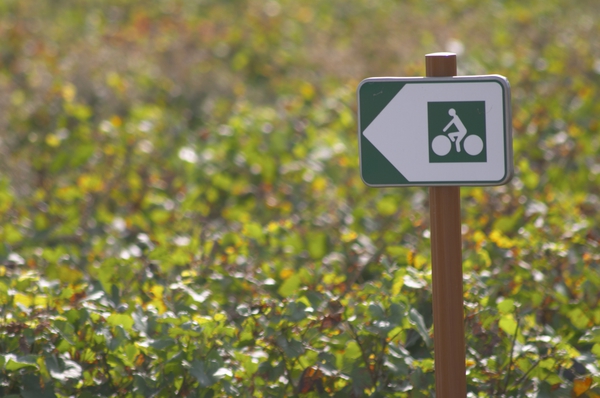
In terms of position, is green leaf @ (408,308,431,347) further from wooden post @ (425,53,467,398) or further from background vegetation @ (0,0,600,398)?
wooden post @ (425,53,467,398)

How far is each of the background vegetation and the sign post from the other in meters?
0.43

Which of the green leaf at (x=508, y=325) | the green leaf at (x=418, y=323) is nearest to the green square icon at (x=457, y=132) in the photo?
the green leaf at (x=418, y=323)

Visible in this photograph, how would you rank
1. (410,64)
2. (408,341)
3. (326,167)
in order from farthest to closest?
(410,64)
(326,167)
(408,341)

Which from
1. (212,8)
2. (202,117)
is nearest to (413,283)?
(202,117)

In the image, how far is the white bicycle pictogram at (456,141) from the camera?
5.65 feet

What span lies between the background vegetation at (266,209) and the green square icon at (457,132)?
654 mm

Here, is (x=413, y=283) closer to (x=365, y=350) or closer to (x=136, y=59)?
(x=365, y=350)

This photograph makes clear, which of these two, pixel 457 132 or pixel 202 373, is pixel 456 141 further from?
pixel 202 373

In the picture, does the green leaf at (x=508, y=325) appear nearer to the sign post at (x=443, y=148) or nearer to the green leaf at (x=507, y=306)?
the green leaf at (x=507, y=306)

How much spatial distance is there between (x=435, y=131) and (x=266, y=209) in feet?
8.08

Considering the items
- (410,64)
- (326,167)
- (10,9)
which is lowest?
(326,167)

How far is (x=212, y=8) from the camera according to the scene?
803 centimetres

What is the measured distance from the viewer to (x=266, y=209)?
13.6 ft

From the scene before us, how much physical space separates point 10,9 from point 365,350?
660 centimetres
